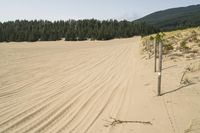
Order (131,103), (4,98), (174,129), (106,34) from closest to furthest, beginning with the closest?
1. (174,129)
2. (131,103)
3. (4,98)
4. (106,34)

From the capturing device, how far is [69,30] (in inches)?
4395

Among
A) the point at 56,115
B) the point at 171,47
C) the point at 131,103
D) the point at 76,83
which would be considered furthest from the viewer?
the point at 171,47

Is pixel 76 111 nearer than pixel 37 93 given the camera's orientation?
Yes

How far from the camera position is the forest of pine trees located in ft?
355

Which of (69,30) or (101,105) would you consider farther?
(69,30)

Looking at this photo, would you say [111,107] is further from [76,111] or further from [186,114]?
[186,114]

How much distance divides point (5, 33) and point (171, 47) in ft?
316

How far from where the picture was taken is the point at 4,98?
13062mm

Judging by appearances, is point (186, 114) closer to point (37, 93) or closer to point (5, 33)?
point (37, 93)

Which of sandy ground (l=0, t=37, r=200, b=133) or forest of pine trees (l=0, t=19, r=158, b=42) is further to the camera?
forest of pine trees (l=0, t=19, r=158, b=42)

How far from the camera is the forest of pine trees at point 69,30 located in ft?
355

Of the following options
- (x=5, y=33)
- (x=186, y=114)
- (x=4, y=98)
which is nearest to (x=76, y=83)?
(x=4, y=98)

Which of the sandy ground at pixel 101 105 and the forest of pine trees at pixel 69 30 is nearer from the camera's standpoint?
the sandy ground at pixel 101 105

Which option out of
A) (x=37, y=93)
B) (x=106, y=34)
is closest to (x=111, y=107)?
(x=37, y=93)
